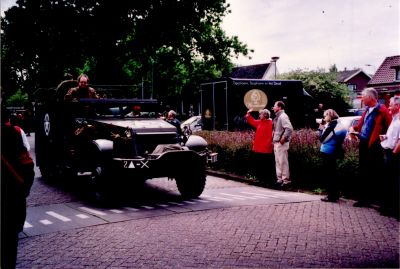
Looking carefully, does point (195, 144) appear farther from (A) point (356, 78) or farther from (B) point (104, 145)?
(A) point (356, 78)

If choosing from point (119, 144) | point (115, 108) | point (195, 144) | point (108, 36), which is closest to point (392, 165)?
point (195, 144)

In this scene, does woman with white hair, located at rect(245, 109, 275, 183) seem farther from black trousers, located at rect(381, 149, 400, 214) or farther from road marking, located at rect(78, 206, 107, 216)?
road marking, located at rect(78, 206, 107, 216)

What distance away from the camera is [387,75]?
42.5 m

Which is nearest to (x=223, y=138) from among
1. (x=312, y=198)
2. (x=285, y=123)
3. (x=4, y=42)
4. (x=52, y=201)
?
(x=285, y=123)

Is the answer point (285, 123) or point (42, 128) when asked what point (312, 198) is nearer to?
point (285, 123)

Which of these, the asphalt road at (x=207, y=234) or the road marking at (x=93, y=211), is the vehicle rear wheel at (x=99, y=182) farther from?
the road marking at (x=93, y=211)

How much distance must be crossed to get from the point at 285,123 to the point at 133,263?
19.3 ft

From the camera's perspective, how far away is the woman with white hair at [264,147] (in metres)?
10.1

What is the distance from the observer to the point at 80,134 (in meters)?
8.89

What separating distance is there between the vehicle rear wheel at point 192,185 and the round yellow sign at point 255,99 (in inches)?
428

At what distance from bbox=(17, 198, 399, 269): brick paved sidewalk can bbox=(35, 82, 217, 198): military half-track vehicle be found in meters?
1.28

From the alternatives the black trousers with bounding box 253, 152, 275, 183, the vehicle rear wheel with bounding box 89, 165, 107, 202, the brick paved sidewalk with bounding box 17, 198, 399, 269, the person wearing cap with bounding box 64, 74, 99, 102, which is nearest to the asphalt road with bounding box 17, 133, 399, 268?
the brick paved sidewalk with bounding box 17, 198, 399, 269

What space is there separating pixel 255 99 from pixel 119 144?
39.5 feet

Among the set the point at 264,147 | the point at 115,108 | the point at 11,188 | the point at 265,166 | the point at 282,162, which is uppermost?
the point at 115,108
